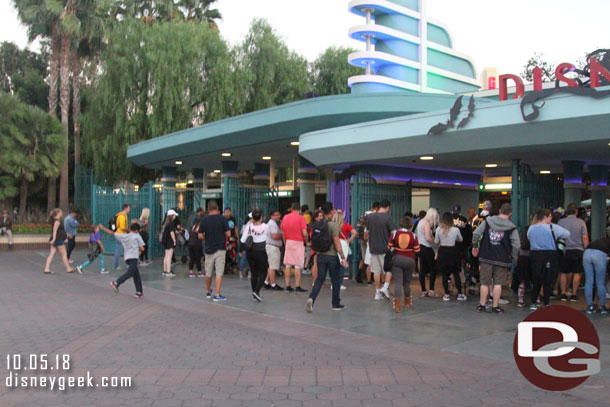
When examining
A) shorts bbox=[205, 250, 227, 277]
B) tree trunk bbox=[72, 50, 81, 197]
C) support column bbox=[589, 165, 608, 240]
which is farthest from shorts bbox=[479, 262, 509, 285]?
tree trunk bbox=[72, 50, 81, 197]

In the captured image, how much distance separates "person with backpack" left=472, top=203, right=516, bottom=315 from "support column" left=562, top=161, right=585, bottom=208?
15.4 ft

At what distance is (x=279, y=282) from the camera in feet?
44.7

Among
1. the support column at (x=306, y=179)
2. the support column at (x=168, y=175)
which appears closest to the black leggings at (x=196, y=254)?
the support column at (x=306, y=179)

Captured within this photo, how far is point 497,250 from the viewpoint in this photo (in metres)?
9.37

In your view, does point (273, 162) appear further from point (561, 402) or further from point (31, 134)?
point (561, 402)

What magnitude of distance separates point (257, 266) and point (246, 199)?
7241 mm

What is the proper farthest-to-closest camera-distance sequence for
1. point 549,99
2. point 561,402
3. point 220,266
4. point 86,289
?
point 86,289, point 220,266, point 549,99, point 561,402

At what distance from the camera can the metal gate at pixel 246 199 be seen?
1761 centimetres

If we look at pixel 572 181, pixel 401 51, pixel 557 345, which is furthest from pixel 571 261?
pixel 401 51

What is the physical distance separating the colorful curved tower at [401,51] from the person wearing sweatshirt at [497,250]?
485 inches

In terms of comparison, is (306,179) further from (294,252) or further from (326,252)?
(326,252)

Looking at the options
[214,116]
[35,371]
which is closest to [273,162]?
[214,116]

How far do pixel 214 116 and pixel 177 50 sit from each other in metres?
3.44

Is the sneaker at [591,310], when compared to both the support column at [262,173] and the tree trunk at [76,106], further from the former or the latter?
the tree trunk at [76,106]
